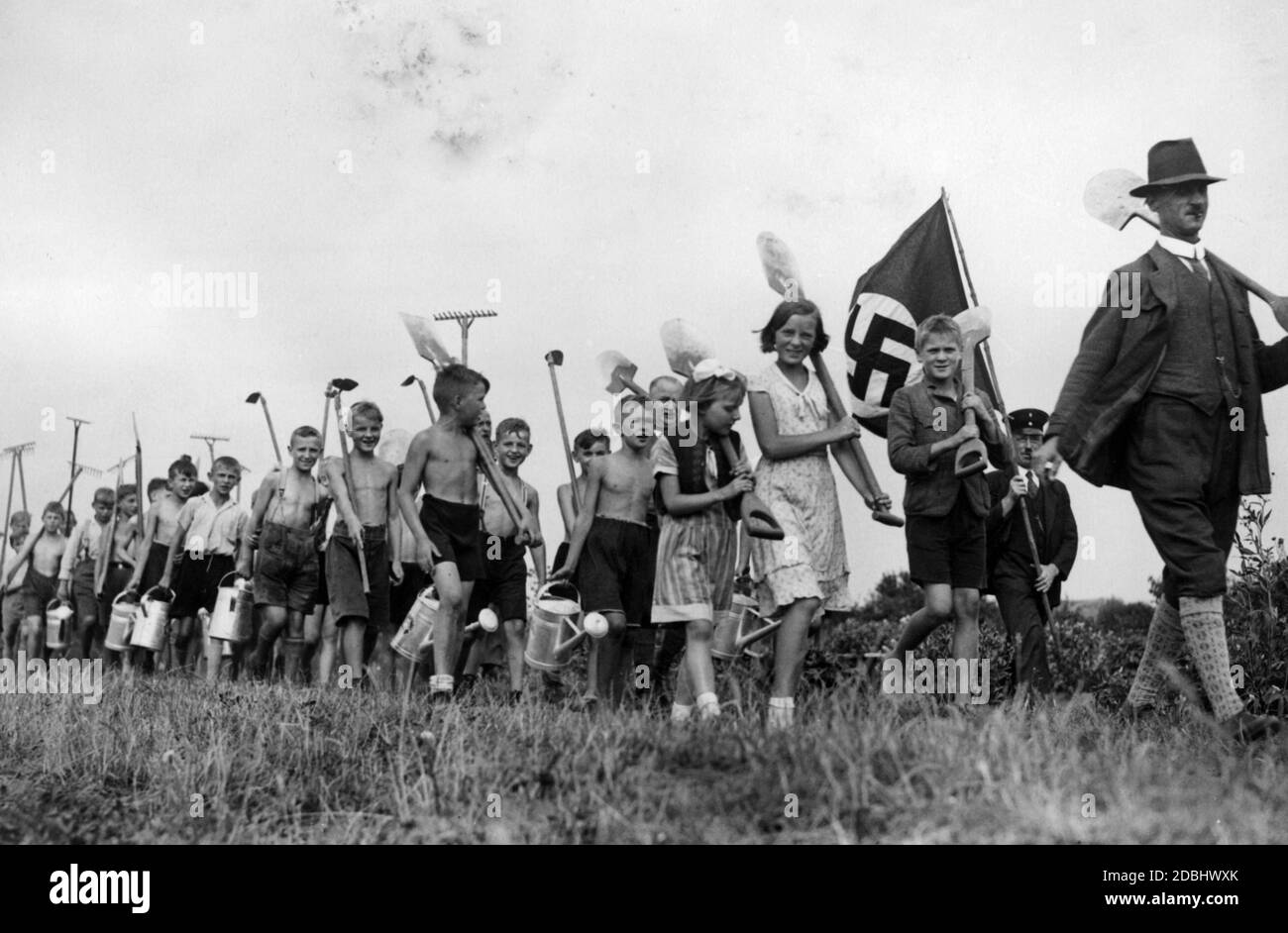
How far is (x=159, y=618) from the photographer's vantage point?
13.5 meters

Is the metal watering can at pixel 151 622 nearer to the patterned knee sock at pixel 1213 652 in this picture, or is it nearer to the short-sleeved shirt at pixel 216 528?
the short-sleeved shirt at pixel 216 528

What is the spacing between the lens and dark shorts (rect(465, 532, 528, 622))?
1032 cm

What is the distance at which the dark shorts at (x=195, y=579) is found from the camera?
13.7 metres

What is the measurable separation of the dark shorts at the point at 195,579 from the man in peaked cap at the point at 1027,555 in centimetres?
700

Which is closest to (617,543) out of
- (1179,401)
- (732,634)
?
(732,634)

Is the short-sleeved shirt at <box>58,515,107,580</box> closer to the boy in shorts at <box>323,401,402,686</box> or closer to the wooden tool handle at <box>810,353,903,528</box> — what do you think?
the boy in shorts at <box>323,401,402,686</box>

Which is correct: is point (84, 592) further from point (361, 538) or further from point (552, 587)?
point (552, 587)

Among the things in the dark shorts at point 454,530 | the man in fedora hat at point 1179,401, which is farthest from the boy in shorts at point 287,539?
the man in fedora hat at point 1179,401

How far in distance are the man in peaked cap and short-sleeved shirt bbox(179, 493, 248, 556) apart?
22.0 ft

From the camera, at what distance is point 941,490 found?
778cm

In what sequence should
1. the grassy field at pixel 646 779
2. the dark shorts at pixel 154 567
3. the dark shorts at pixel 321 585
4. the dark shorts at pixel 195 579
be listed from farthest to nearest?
the dark shorts at pixel 154 567 < the dark shorts at pixel 195 579 < the dark shorts at pixel 321 585 < the grassy field at pixel 646 779
